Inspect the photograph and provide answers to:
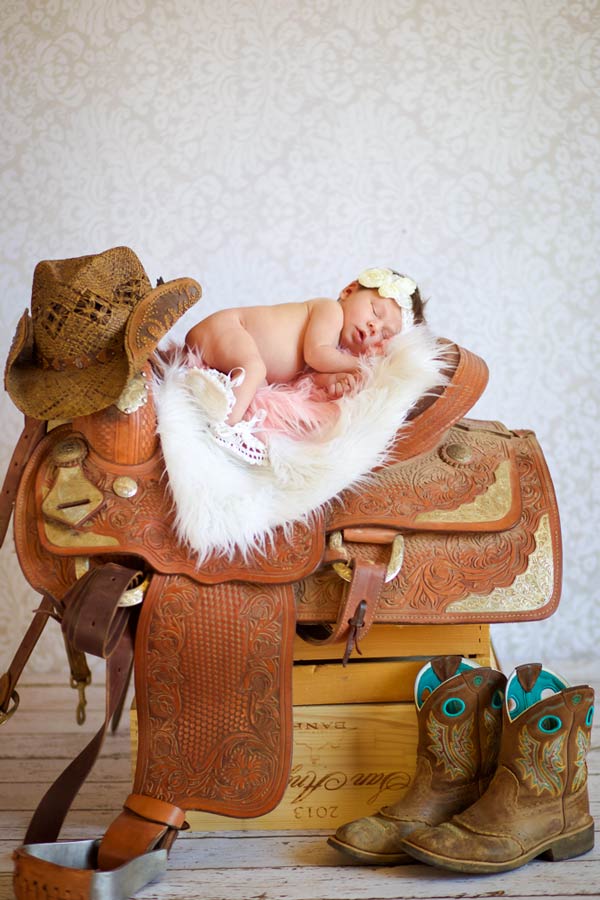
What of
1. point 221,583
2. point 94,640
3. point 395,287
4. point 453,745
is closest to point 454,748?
point 453,745

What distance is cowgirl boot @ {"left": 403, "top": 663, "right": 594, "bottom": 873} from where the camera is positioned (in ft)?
4.50

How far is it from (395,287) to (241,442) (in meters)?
0.46

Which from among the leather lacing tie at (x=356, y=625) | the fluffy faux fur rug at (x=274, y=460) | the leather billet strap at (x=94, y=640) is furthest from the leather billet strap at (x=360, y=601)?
the leather billet strap at (x=94, y=640)

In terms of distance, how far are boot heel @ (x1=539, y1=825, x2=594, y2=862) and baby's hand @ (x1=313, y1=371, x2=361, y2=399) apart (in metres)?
0.82

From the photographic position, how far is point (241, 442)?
1.54m

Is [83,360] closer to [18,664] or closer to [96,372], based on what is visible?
[96,372]

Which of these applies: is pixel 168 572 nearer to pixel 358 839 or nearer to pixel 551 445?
pixel 358 839

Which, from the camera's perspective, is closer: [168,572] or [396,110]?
[168,572]

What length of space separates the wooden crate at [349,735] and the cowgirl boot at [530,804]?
8.3 inches

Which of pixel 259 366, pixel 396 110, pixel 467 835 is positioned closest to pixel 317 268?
pixel 396 110

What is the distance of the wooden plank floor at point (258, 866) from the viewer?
1.35 meters

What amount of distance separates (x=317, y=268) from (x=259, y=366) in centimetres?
105

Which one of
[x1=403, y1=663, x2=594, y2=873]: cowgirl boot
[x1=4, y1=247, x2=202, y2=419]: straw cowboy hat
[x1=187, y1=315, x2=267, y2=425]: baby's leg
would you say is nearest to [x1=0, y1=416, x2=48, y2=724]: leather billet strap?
[x1=4, y1=247, x2=202, y2=419]: straw cowboy hat

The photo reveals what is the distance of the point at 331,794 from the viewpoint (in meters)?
1.62
